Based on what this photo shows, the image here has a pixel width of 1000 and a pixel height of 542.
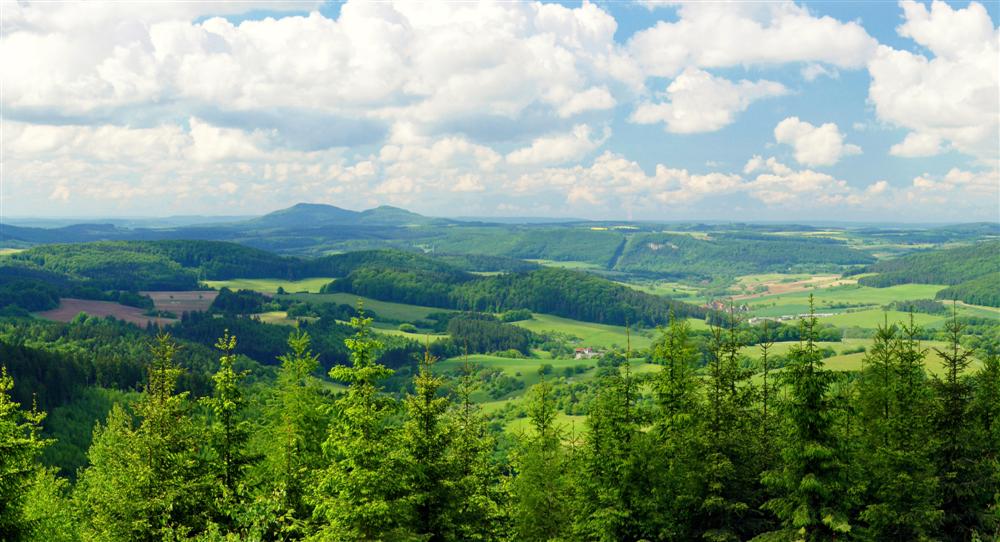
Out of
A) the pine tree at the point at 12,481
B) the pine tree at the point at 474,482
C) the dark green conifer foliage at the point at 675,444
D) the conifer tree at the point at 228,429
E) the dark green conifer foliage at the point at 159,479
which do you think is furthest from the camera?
the conifer tree at the point at 228,429

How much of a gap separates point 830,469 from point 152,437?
1167 inches

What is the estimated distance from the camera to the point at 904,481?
3000 centimetres

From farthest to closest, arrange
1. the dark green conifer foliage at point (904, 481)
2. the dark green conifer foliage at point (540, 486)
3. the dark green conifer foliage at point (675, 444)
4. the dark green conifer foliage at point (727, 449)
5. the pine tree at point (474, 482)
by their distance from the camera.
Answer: the dark green conifer foliage at point (540, 486) < the dark green conifer foliage at point (675, 444) < the dark green conifer foliage at point (727, 449) < the pine tree at point (474, 482) < the dark green conifer foliage at point (904, 481)

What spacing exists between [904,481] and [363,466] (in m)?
23.9

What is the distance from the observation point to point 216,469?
33.1 metres

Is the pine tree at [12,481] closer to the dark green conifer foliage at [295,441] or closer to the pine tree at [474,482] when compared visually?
the dark green conifer foliage at [295,441]

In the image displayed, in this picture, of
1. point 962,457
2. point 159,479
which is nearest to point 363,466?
point 159,479

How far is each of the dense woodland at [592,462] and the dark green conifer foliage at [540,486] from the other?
0.12 m

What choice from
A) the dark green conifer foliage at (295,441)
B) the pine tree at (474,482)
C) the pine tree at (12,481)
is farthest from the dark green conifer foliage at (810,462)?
the pine tree at (12,481)

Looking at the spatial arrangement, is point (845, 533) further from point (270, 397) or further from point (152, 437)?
point (270, 397)

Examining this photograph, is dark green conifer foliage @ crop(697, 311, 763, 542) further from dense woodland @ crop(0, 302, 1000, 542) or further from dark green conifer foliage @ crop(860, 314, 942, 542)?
dark green conifer foliage @ crop(860, 314, 942, 542)

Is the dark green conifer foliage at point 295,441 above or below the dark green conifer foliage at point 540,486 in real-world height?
above

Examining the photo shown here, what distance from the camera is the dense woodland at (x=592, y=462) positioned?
90.8 ft

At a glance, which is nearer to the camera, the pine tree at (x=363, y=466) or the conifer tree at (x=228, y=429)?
the pine tree at (x=363, y=466)
